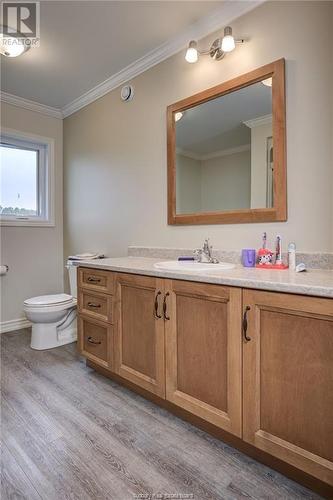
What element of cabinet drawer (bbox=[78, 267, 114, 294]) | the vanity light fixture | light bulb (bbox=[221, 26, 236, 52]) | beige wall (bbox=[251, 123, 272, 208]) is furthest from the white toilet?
light bulb (bbox=[221, 26, 236, 52])

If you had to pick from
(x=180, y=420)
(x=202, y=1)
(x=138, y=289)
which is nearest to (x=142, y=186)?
(x=138, y=289)

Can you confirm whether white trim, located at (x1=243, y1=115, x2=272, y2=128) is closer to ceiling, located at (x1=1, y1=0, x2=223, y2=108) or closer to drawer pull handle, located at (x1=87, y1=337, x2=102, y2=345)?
ceiling, located at (x1=1, y1=0, x2=223, y2=108)

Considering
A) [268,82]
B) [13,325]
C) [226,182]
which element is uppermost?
[268,82]

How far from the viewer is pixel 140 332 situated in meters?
1.72

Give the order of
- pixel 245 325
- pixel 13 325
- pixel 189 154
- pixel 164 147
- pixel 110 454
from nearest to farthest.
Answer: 1. pixel 245 325
2. pixel 110 454
3. pixel 189 154
4. pixel 164 147
5. pixel 13 325

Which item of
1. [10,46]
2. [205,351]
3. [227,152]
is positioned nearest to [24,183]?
[10,46]

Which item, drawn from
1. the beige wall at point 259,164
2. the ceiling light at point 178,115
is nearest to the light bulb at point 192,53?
the ceiling light at point 178,115

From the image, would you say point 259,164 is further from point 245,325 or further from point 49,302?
point 49,302

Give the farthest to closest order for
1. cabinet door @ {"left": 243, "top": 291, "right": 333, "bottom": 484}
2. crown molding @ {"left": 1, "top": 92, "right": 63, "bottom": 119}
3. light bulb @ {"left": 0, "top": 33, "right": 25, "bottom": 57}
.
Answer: crown molding @ {"left": 1, "top": 92, "right": 63, "bottom": 119} → light bulb @ {"left": 0, "top": 33, "right": 25, "bottom": 57} → cabinet door @ {"left": 243, "top": 291, "right": 333, "bottom": 484}

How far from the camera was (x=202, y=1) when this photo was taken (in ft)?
5.86

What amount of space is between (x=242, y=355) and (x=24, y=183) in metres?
3.05

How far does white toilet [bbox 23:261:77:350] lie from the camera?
2.50m

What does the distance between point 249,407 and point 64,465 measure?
2.81 ft

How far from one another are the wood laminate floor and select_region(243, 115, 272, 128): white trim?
1759mm
